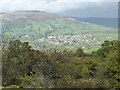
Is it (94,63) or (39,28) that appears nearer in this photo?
(94,63)

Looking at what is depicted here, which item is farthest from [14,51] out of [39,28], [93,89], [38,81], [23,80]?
[39,28]

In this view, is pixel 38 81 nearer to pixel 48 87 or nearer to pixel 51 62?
pixel 48 87

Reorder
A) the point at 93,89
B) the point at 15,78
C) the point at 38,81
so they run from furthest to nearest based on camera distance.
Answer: the point at 15,78 → the point at 93,89 → the point at 38,81

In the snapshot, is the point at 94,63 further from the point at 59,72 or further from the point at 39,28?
the point at 39,28

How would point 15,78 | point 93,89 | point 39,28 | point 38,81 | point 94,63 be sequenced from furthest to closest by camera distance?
point 39,28 < point 94,63 < point 15,78 < point 93,89 < point 38,81

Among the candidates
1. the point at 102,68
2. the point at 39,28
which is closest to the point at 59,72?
the point at 102,68

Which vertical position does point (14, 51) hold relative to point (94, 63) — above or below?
above

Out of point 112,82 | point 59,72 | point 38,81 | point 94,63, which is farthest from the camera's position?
point 94,63

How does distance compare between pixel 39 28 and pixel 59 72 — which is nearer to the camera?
pixel 59 72

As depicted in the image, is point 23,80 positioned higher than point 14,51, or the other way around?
point 14,51
